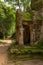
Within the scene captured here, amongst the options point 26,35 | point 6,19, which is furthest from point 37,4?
point 6,19

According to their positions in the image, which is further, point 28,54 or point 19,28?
point 19,28

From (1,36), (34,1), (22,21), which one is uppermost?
(34,1)

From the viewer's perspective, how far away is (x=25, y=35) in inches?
758

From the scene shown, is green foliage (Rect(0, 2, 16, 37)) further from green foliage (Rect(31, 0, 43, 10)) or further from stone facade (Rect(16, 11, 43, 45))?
stone facade (Rect(16, 11, 43, 45))

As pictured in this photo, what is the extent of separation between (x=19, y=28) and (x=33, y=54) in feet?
11.6

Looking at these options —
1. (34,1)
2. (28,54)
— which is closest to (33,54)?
(28,54)

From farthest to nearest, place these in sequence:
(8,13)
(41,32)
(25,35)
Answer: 1. (8,13)
2. (25,35)
3. (41,32)

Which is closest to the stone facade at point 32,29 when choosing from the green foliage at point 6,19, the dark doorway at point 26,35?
the dark doorway at point 26,35

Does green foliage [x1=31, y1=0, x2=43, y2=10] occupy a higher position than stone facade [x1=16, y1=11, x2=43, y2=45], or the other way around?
green foliage [x1=31, y1=0, x2=43, y2=10]

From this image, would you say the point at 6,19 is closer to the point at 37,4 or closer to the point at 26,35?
the point at 26,35

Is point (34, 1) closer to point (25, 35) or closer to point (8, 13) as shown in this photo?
point (25, 35)

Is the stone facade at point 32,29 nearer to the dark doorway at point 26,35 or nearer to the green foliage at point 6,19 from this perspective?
the dark doorway at point 26,35

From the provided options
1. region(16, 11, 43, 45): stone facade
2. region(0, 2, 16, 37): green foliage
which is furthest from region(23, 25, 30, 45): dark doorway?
region(0, 2, 16, 37): green foliage

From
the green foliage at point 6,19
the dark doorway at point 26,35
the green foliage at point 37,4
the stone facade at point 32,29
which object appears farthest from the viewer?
the green foliage at point 6,19
